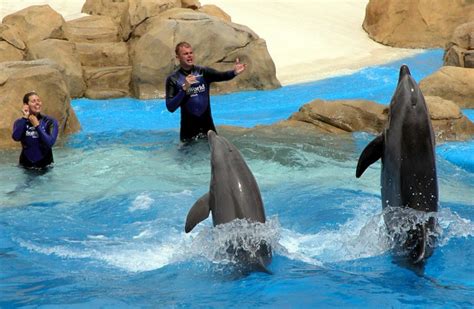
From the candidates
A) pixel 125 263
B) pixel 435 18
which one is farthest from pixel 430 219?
pixel 435 18

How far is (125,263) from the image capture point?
5.61 meters

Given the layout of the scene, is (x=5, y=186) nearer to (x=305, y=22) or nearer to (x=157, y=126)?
(x=157, y=126)

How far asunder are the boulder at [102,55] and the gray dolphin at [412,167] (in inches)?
362

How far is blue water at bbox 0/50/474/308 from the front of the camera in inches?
186

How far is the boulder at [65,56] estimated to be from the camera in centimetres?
1294

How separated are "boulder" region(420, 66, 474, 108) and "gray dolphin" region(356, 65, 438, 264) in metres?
6.65

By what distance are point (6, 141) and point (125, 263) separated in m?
4.36

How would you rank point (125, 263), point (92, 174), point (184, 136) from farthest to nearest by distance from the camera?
point (184, 136)
point (92, 174)
point (125, 263)

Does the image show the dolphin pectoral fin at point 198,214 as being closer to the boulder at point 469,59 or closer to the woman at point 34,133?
the woman at point 34,133

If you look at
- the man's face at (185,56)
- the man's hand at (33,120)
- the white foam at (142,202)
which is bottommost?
the white foam at (142,202)

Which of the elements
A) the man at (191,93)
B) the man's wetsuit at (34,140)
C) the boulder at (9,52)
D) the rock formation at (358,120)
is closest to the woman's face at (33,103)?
the man's wetsuit at (34,140)

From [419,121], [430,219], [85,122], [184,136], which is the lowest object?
[85,122]

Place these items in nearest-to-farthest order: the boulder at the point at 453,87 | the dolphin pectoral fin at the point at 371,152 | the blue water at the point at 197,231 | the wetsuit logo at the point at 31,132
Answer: the blue water at the point at 197,231, the dolphin pectoral fin at the point at 371,152, the wetsuit logo at the point at 31,132, the boulder at the point at 453,87

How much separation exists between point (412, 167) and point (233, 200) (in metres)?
1.07
